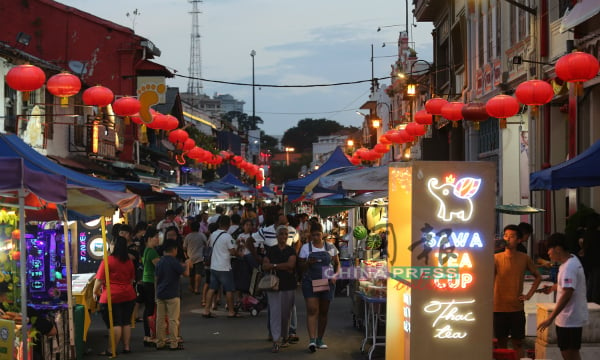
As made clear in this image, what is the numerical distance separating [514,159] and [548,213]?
440 cm

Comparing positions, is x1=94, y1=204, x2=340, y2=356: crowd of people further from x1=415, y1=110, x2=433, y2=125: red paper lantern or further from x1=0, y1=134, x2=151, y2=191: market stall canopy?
x1=415, y1=110, x2=433, y2=125: red paper lantern

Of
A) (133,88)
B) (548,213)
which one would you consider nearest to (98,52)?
(133,88)

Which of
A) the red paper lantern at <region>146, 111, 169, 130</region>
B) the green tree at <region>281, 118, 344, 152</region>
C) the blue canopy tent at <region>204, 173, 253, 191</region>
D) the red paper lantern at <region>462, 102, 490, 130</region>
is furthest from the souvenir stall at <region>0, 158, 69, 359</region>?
the green tree at <region>281, 118, 344, 152</region>

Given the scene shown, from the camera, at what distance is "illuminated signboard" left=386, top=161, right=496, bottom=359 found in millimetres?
8984

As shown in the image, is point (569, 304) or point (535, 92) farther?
point (535, 92)

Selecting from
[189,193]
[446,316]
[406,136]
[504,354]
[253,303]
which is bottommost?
[253,303]

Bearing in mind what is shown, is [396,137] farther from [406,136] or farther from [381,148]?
[381,148]

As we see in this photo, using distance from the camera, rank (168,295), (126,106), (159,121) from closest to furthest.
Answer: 1. (168,295)
2. (126,106)
3. (159,121)

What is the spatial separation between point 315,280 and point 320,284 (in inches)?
4.1

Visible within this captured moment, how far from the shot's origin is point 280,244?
13.8 meters

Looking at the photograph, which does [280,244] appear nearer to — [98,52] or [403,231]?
[403,231]

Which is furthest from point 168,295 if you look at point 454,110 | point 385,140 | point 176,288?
point 385,140

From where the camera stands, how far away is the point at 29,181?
9.49 m

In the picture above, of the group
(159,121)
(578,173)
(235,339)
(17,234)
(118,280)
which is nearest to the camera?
(17,234)
